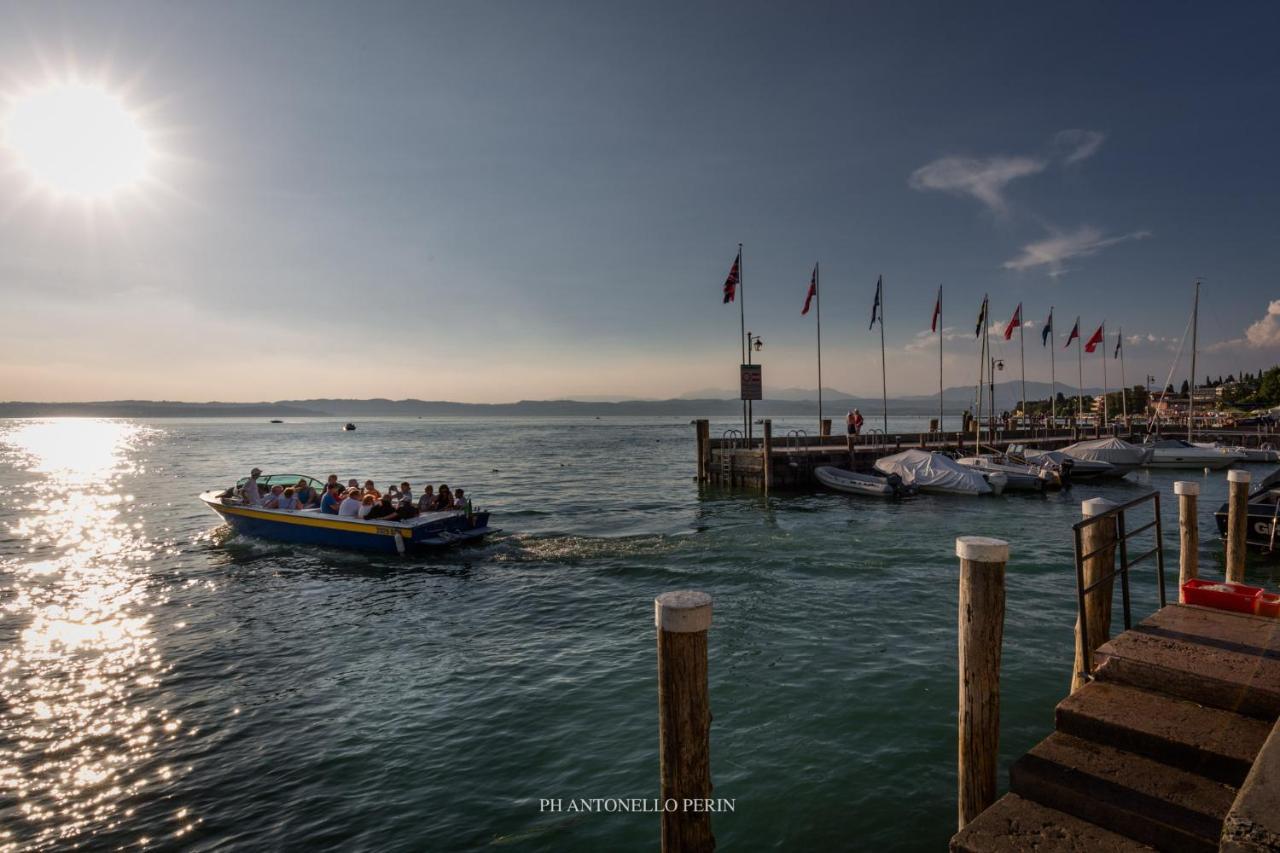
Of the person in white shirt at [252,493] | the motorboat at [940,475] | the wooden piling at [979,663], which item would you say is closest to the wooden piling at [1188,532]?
the wooden piling at [979,663]

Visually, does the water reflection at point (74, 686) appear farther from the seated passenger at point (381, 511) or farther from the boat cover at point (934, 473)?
the boat cover at point (934, 473)

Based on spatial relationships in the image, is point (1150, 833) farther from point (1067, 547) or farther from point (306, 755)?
point (1067, 547)

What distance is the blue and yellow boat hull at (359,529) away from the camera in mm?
17969

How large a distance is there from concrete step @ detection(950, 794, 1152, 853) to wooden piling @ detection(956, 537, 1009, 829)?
64cm

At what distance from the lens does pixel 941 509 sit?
25453 millimetres

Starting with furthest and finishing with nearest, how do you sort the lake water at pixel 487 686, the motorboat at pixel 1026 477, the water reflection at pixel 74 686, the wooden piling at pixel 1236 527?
the motorboat at pixel 1026 477, the wooden piling at pixel 1236 527, the water reflection at pixel 74 686, the lake water at pixel 487 686

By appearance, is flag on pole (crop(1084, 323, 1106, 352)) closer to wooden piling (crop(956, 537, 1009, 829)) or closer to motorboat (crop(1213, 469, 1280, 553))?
motorboat (crop(1213, 469, 1280, 553))

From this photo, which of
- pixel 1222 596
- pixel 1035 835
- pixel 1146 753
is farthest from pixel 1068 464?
pixel 1035 835

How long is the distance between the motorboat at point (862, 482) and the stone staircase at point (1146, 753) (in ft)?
77.4

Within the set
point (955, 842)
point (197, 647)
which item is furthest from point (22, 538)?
point (955, 842)

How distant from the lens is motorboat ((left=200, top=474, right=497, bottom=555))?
18.0 meters

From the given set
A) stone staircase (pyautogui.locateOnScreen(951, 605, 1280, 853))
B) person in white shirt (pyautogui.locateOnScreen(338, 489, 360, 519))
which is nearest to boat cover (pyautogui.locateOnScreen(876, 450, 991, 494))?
person in white shirt (pyautogui.locateOnScreen(338, 489, 360, 519))

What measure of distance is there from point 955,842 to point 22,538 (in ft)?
103

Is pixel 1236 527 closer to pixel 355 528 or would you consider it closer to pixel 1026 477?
pixel 355 528
